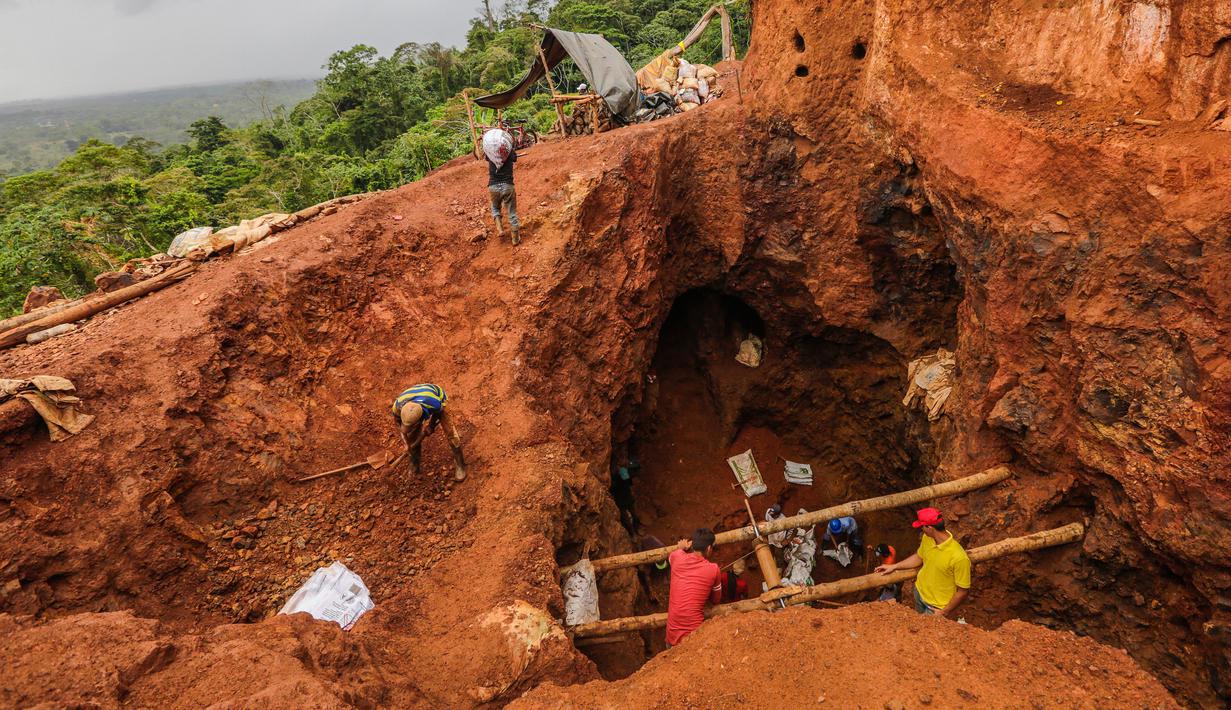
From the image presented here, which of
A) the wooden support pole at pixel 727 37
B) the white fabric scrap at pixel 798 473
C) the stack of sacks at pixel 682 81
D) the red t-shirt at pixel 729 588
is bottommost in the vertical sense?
the white fabric scrap at pixel 798 473

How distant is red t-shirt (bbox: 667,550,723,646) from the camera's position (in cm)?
454

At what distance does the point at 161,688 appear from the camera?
2928 mm

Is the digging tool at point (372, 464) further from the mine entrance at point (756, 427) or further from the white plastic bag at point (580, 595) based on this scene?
the mine entrance at point (756, 427)

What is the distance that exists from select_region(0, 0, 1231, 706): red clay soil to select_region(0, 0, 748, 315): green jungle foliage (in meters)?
6.10

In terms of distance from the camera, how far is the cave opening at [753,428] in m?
9.15

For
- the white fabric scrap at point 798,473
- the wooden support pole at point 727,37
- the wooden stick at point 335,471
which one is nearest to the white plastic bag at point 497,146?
the wooden stick at point 335,471

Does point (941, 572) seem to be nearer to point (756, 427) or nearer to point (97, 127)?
point (756, 427)

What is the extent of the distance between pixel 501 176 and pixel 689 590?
5.22 m

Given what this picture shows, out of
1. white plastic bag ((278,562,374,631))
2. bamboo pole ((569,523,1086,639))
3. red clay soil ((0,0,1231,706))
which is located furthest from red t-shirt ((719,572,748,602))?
white plastic bag ((278,562,374,631))

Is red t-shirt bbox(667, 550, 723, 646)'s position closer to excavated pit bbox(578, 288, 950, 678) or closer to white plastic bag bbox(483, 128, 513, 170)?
excavated pit bbox(578, 288, 950, 678)

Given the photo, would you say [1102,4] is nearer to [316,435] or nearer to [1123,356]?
[1123,356]

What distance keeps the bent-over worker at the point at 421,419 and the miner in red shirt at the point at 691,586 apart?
2.24 metres

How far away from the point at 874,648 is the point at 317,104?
31.8 metres

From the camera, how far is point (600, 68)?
1033 cm
